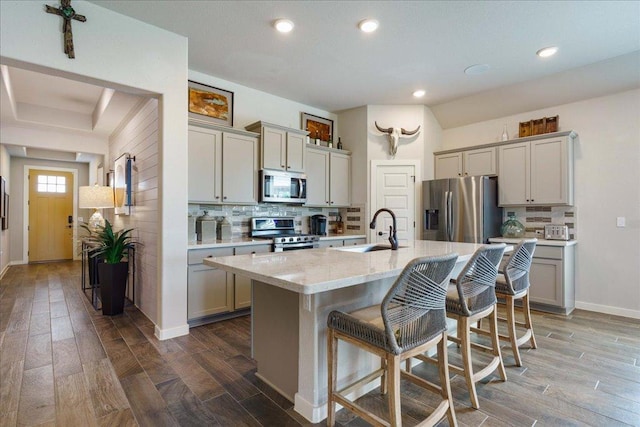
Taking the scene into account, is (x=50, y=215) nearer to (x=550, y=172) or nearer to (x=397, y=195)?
(x=397, y=195)

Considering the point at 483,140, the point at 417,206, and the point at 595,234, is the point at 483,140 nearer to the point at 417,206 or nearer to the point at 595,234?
the point at 417,206

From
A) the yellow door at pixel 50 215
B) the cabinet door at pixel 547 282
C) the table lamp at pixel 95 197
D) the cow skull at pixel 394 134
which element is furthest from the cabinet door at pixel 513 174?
the yellow door at pixel 50 215

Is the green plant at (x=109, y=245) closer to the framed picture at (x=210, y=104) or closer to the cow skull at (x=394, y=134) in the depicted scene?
the framed picture at (x=210, y=104)

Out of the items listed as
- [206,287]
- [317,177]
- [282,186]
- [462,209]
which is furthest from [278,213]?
[462,209]

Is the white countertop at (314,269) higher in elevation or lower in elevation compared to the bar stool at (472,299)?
higher

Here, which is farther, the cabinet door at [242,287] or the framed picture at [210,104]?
the framed picture at [210,104]

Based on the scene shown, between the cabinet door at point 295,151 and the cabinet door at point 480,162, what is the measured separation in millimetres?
2413

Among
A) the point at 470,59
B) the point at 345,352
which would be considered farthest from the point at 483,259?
the point at 470,59

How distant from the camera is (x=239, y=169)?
399 cm

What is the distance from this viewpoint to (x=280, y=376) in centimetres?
209

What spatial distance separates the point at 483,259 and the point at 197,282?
265 cm

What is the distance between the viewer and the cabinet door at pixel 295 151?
14.5 ft

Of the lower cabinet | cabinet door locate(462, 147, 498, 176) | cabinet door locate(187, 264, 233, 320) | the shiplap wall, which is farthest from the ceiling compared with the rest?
cabinet door locate(187, 264, 233, 320)

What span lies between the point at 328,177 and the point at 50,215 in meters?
7.02
